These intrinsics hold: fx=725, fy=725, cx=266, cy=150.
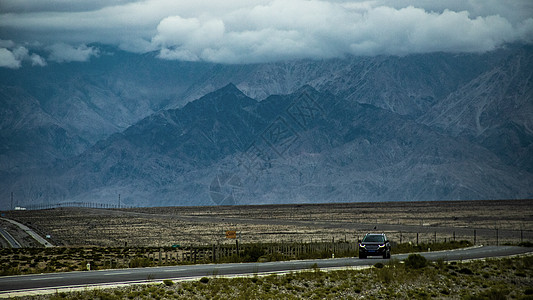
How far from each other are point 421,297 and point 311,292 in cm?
580

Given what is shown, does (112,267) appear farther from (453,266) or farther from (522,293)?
(522,293)

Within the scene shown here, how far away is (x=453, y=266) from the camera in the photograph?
4184 cm

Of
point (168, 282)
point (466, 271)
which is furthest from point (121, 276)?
point (466, 271)

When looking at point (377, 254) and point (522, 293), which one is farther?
point (377, 254)

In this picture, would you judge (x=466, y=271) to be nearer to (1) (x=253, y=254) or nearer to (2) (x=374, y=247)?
(2) (x=374, y=247)

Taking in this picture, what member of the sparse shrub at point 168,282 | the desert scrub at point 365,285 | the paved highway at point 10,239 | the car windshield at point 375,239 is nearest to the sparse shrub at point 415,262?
the desert scrub at point 365,285

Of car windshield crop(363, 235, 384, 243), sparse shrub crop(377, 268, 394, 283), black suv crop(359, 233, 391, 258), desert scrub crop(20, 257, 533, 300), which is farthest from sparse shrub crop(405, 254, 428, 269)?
car windshield crop(363, 235, 384, 243)

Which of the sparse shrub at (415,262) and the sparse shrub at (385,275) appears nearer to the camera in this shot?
the sparse shrub at (385,275)

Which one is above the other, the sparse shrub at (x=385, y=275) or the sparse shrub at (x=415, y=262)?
the sparse shrub at (x=415, y=262)

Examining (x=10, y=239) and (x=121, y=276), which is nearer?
(x=121, y=276)

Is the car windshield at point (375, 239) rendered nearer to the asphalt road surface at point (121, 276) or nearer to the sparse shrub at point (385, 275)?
the asphalt road surface at point (121, 276)

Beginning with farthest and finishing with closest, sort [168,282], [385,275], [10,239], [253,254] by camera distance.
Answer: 1. [10,239]
2. [253,254]
3. [385,275]
4. [168,282]

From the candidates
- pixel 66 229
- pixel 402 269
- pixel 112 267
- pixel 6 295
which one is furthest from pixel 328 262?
pixel 66 229

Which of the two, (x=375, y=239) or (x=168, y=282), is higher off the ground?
(x=375, y=239)
